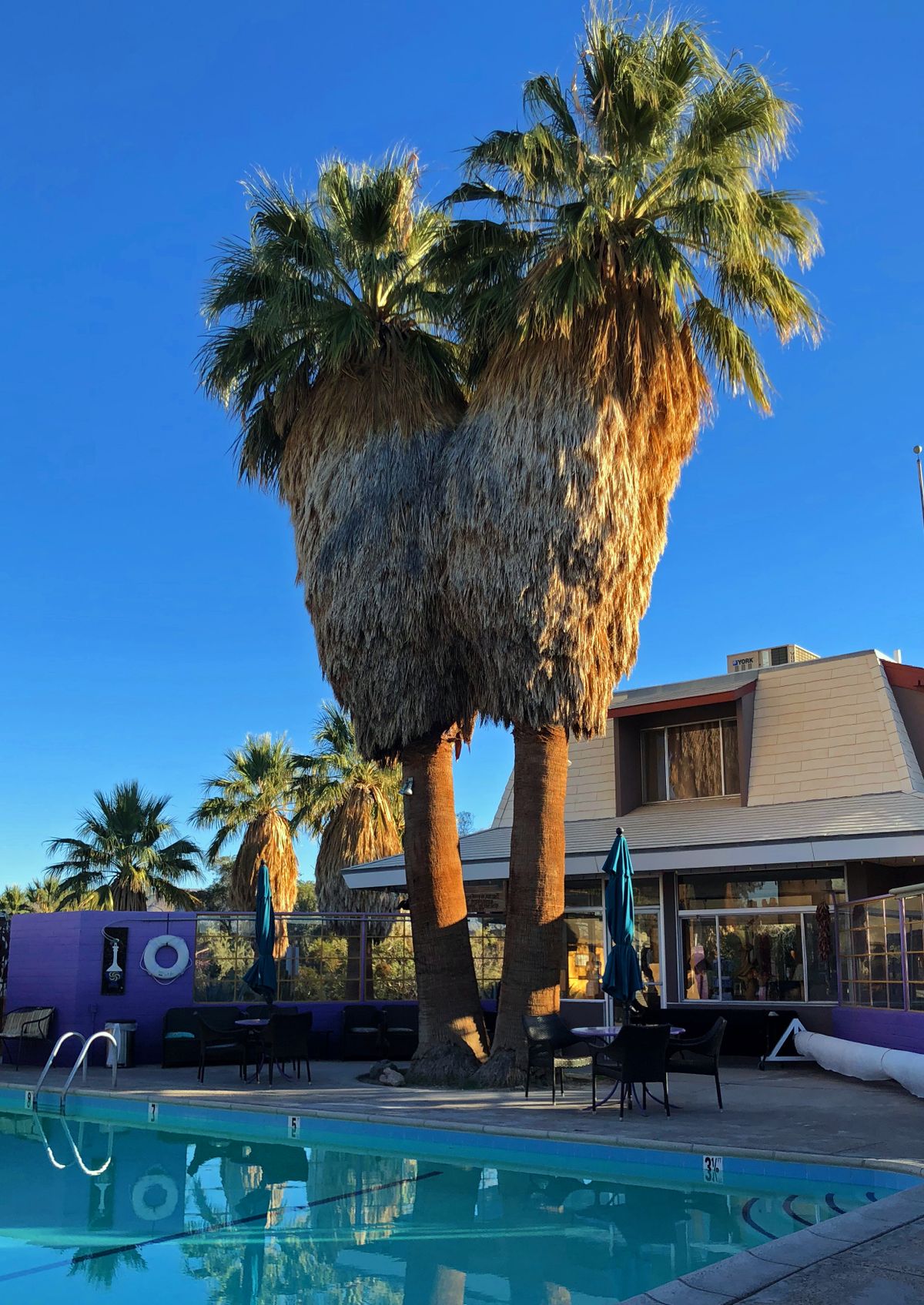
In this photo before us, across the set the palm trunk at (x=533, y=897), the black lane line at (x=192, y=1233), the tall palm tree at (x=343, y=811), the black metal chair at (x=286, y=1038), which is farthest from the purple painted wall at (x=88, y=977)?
the tall palm tree at (x=343, y=811)

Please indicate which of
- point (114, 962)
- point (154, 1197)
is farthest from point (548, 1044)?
point (114, 962)

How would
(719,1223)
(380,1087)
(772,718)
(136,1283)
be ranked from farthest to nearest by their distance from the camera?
1. (772,718)
2. (380,1087)
3. (719,1223)
4. (136,1283)

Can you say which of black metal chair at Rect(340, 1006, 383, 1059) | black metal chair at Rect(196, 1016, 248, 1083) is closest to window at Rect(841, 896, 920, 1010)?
black metal chair at Rect(340, 1006, 383, 1059)

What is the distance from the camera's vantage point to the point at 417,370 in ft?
46.0

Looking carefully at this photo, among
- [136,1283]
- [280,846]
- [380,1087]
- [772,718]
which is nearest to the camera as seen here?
[136,1283]

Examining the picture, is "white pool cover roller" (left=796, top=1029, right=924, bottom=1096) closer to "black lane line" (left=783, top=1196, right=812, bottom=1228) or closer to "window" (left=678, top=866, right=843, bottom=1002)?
"window" (left=678, top=866, right=843, bottom=1002)

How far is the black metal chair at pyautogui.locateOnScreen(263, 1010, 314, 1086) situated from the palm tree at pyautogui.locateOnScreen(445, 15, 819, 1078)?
2.38 m

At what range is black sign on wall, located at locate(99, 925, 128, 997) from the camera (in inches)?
636

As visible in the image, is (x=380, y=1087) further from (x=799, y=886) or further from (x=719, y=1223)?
(x=799, y=886)

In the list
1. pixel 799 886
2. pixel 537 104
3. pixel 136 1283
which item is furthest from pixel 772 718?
pixel 136 1283

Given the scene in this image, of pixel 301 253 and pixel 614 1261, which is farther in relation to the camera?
pixel 301 253

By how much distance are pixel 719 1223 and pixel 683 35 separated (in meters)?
12.3

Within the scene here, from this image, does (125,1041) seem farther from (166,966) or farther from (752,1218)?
(752,1218)

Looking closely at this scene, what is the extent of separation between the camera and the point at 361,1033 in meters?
16.4
